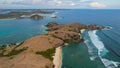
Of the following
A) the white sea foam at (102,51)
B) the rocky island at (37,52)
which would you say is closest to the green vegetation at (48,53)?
the rocky island at (37,52)

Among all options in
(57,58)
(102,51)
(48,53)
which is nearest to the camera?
(57,58)

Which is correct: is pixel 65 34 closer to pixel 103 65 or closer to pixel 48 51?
pixel 48 51

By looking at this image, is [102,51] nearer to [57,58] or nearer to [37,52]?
[57,58]

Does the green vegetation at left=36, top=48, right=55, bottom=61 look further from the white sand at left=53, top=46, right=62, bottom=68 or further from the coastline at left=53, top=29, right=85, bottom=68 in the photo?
the white sand at left=53, top=46, right=62, bottom=68

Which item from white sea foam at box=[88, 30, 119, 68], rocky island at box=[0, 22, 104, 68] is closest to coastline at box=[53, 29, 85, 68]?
rocky island at box=[0, 22, 104, 68]

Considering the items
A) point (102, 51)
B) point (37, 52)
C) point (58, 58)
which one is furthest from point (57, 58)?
point (102, 51)

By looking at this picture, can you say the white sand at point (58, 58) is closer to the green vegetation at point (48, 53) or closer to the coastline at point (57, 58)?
the coastline at point (57, 58)

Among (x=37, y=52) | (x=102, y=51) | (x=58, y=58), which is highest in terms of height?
(x=37, y=52)

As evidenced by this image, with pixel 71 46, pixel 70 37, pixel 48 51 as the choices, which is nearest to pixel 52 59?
pixel 48 51

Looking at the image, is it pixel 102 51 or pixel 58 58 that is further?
pixel 102 51

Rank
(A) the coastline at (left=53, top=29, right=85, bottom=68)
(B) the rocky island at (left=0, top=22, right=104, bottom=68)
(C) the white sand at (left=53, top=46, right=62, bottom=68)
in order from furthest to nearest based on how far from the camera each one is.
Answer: (C) the white sand at (left=53, top=46, right=62, bottom=68), (A) the coastline at (left=53, top=29, right=85, bottom=68), (B) the rocky island at (left=0, top=22, right=104, bottom=68)
